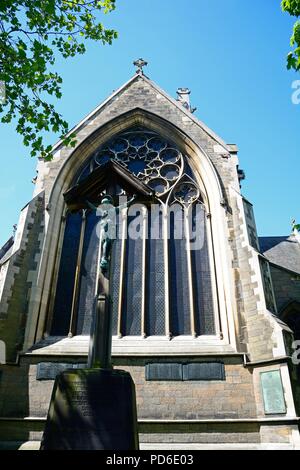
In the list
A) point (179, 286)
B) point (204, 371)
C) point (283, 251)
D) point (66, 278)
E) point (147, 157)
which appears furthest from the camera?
A: point (283, 251)

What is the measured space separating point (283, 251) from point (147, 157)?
Answer: 23.4ft

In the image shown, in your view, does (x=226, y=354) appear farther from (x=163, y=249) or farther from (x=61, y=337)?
(x=61, y=337)

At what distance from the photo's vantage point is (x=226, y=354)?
815 centimetres

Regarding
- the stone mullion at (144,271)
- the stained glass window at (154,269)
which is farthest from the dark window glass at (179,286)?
the stone mullion at (144,271)

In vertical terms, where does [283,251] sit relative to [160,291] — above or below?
above

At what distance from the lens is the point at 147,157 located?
12.3 m

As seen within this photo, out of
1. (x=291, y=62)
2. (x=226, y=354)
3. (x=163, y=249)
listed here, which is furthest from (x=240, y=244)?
(x=291, y=62)

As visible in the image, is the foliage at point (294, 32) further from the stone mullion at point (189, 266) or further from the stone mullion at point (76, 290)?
the stone mullion at point (76, 290)

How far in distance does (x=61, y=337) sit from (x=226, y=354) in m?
4.48

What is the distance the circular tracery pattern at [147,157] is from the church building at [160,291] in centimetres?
5

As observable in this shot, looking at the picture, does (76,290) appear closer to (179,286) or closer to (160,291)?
(160,291)

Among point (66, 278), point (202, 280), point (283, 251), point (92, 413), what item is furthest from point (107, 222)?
point (283, 251)

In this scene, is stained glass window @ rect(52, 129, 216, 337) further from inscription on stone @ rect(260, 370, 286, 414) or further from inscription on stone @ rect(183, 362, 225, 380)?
inscription on stone @ rect(260, 370, 286, 414)
